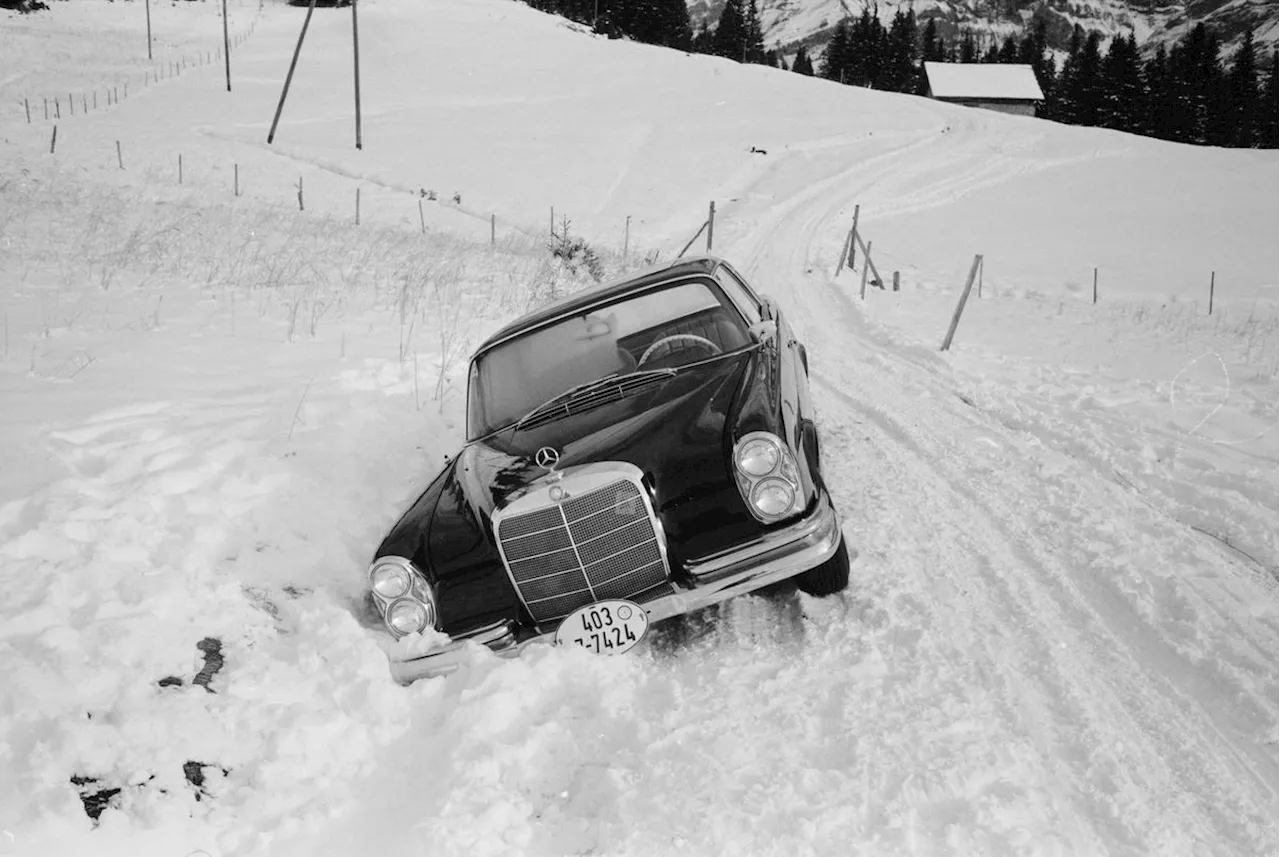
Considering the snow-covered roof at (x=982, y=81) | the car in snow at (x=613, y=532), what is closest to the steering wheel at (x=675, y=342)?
the car in snow at (x=613, y=532)

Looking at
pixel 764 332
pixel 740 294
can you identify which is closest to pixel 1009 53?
pixel 740 294

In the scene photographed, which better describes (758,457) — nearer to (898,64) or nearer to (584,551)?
(584,551)

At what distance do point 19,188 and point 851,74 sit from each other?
→ 236 ft

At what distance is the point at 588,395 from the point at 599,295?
916 mm

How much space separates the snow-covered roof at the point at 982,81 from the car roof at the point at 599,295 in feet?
213

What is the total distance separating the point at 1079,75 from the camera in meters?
60.6

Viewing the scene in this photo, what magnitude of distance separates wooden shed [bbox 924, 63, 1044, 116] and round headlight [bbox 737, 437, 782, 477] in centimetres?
6649

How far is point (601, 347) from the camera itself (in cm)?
479

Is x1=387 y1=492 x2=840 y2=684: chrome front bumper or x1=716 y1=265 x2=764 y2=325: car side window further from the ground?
x1=716 y1=265 x2=764 y2=325: car side window

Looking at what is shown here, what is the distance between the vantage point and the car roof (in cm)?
494

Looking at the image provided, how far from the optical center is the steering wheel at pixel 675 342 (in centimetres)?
461

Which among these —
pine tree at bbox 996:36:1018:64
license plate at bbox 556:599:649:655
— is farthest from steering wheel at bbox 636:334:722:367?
pine tree at bbox 996:36:1018:64

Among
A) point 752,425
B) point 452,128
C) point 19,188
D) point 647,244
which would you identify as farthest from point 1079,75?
point 752,425

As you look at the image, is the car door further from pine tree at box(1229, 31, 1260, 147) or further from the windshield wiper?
pine tree at box(1229, 31, 1260, 147)
